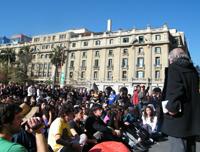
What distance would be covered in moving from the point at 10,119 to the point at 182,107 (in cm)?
211

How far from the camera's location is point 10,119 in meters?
2.76

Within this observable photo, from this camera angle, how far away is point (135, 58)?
66500mm

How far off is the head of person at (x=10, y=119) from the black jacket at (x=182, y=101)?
183cm

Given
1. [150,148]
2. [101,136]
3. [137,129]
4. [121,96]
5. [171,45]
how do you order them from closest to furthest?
[101,136]
[150,148]
[137,129]
[121,96]
[171,45]

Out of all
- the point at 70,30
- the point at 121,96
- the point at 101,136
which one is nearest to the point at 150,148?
the point at 101,136

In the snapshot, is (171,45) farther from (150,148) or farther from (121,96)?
(150,148)

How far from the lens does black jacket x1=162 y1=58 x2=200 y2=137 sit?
3535 mm

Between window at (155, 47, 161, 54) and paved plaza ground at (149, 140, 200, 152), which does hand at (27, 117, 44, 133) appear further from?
window at (155, 47, 161, 54)

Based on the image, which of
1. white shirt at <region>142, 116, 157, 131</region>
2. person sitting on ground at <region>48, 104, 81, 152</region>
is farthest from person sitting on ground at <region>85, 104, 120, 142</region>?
white shirt at <region>142, 116, 157, 131</region>

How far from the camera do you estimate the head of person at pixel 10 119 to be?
107 inches

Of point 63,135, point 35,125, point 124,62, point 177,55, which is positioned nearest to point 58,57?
point 124,62

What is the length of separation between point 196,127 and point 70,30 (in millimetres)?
83287

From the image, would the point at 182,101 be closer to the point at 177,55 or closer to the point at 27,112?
the point at 177,55

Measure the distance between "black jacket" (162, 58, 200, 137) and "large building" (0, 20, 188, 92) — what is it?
5274 centimetres
